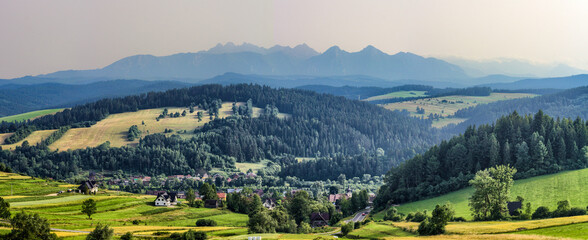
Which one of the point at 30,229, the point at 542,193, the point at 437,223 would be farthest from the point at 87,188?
the point at 542,193

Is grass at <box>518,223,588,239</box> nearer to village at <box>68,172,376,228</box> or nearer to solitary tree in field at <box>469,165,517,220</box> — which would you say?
solitary tree in field at <box>469,165,517,220</box>

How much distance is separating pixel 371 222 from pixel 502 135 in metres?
51.2

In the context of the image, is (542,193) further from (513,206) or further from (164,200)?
(164,200)

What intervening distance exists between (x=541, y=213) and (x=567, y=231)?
21.7 meters

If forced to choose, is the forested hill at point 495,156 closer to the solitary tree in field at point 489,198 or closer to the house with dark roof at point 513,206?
the house with dark roof at point 513,206

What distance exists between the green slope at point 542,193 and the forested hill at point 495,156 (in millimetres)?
4723

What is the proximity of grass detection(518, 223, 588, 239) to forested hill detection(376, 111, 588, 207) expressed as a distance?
52.7 metres

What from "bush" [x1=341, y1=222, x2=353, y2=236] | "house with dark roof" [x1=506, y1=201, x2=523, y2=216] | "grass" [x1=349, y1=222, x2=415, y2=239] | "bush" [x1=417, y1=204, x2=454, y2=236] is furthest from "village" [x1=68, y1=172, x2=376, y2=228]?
"bush" [x1=417, y1=204, x2=454, y2=236]

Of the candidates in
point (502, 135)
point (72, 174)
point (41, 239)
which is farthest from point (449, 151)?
point (72, 174)

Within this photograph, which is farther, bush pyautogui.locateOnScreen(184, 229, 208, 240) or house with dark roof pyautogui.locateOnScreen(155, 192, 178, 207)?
Result: house with dark roof pyautogui.locateOnScreen(155, 192, 178, 207)

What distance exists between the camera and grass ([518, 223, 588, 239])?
174 feet

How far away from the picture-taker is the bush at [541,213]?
7556cm

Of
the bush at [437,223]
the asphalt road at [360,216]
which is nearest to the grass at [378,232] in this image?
the bush at [437,223]

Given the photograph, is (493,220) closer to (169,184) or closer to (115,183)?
(169,184)
